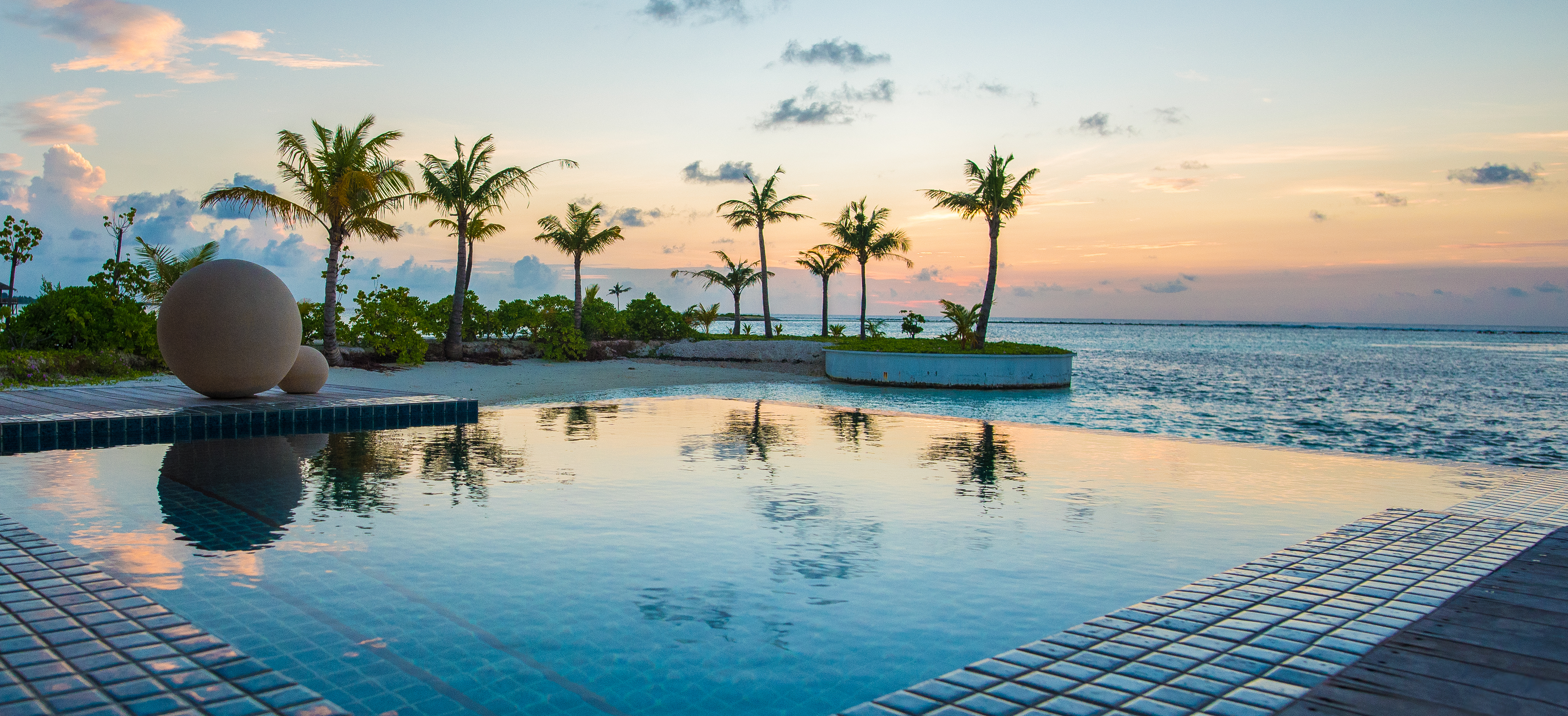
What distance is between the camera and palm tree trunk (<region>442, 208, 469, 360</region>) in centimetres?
2859

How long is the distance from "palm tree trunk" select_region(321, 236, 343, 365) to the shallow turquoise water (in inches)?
384

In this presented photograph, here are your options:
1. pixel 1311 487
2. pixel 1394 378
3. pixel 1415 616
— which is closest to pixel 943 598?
pixel 1415 616

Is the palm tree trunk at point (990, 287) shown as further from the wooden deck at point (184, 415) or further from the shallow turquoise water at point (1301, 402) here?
the wooden deck at point (184, 415)

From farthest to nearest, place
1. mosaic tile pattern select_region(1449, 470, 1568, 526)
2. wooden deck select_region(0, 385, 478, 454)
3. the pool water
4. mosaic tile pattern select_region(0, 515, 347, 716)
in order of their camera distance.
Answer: wooden deck select_region(0, 385, 478, 454), mosaic tile pattern select_region(1449, 470, 1568, 526), the pool water, mosaic tile pattern select_region(0, 515, 347, 716)

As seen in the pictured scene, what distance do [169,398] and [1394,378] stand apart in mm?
Answer: 42738

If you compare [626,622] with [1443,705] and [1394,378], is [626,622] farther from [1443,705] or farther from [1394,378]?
[1394,378]

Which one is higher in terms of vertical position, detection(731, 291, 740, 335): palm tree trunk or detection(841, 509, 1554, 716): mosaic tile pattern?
detection(731, 291, 740, 335): palm tree trunk

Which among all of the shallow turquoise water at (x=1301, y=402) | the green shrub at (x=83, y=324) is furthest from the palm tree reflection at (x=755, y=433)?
the green shrub at (x=83, y=324)

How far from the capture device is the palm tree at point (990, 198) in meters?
28.2

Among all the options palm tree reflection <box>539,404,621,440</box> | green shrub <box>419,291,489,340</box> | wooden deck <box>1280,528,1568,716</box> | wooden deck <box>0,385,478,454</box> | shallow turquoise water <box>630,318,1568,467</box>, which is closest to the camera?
wooden deck <box>1280,528,1568,716</box>

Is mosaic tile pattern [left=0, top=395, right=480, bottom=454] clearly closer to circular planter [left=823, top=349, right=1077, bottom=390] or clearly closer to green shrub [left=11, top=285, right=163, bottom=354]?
green shrub [left=11, top=285, right=163, bottom=354]

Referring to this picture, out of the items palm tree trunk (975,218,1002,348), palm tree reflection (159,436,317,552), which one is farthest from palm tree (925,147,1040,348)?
palm tree reflection (159,436,317,552)

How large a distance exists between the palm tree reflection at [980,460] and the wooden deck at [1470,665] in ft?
12.3

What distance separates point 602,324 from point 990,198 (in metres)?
→ 15.7
